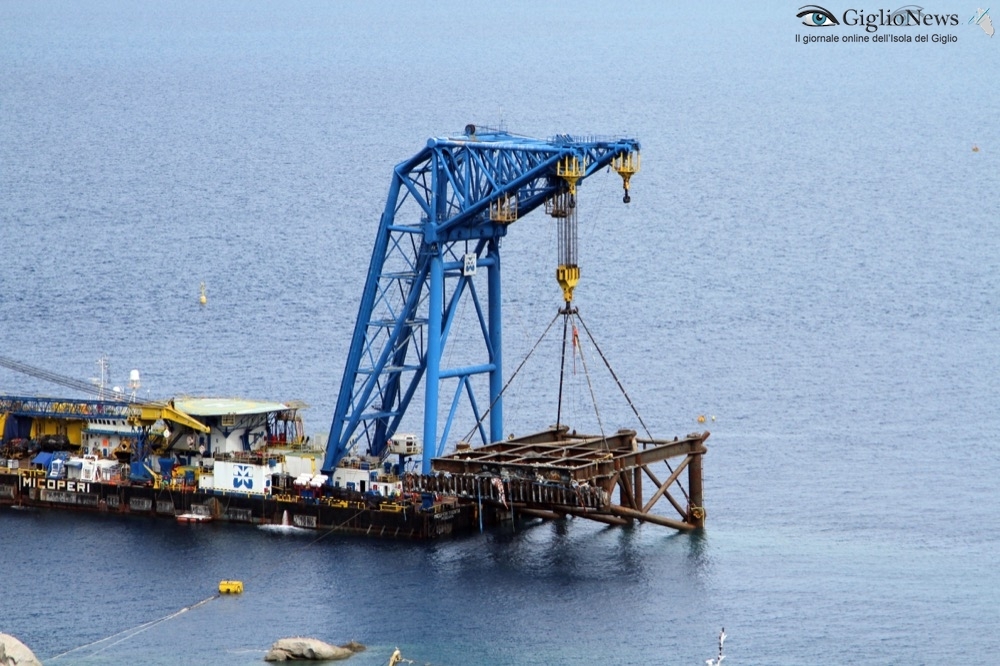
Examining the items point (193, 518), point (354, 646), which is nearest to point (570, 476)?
point (354, 646)

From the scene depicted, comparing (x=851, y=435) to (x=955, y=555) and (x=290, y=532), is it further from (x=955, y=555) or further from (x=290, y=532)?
(x=290, y=532)

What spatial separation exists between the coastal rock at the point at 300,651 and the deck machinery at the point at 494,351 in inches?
671

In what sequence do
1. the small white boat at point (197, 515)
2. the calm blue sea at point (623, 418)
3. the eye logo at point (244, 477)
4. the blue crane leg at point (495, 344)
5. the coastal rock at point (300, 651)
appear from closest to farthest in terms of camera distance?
the coastal rock at point (300, 651)
the calm blue sea at point (623, 418)
the eye logo at point (244, 477)
the small white boat at point (197, 515)
the blue crane leg at point (495, 344)

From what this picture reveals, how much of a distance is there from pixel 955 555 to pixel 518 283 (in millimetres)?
75486

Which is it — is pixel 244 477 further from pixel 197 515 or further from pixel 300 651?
pixel 300 651

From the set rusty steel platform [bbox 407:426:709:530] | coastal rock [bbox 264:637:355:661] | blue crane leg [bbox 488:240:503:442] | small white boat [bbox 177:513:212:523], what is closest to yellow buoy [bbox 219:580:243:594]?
coastal rock [bbox 264:637:355:661]

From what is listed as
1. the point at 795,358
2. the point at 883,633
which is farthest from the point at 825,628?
the point at 795,358

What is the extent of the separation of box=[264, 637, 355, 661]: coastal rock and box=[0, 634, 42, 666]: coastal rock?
28.1 feet

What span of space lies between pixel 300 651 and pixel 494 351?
28.5 m

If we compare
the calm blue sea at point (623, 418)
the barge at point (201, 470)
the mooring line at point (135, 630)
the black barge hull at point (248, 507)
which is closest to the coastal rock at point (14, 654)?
the calm blue sea at point (623, 418)

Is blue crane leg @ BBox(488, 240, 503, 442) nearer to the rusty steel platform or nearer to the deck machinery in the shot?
the deck machinery

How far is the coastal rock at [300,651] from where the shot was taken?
78188 millimetres

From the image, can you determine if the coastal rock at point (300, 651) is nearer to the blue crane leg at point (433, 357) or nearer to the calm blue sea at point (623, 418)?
the calm blue sea at point (623, 418)

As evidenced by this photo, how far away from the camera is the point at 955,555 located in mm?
92188
